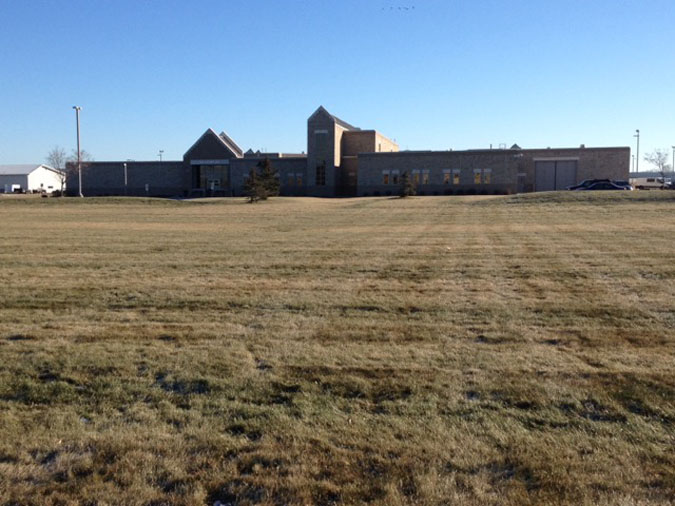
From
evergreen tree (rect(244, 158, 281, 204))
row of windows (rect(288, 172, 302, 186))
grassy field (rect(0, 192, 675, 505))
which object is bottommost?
grassy field (rect(0, 192, 675, 505))

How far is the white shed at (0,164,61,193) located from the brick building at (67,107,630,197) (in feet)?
117

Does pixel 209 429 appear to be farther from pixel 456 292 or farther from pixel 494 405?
pixel 456 292

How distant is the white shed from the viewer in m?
116

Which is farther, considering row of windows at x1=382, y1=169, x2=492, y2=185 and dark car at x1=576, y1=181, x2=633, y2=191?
row of windows at x1=382, y1=169, x2=492, y2=185

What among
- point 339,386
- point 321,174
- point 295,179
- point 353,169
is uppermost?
point 353,169

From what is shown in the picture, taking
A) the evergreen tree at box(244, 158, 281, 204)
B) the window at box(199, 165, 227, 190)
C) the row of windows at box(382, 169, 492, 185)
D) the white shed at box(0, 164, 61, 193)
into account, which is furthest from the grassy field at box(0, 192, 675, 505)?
the white shed at box(0, 164, 61, 193)

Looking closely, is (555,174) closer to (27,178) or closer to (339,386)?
(339,386)

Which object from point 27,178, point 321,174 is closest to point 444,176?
point 321,174

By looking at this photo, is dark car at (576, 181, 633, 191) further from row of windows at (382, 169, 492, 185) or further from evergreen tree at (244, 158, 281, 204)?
evergreen tree at (244, 158, 281, 204)

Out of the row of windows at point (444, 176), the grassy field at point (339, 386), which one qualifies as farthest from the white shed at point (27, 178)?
the grassy field at point (339, 386)

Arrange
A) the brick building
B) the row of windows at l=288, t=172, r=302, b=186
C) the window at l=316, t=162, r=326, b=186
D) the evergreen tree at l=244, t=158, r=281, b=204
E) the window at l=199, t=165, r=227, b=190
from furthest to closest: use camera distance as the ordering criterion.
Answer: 1. the window at l=199, t=165, r=227, b=190
2. the row of windows at l=288, t=172, r=302, b=186
3. the window at l=316, t=162, r=326, b=186
4. the brick building
5. the evergreen tree at l=244, t=158, r=281, b=204

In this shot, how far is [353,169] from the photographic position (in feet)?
275

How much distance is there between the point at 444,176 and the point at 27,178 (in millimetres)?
82899

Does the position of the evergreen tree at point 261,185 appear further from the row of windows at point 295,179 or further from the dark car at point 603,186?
the dark car at point 603,186
